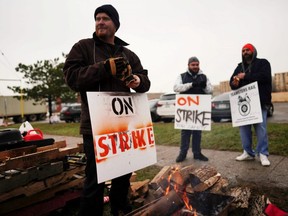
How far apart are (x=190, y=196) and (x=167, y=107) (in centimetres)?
1092

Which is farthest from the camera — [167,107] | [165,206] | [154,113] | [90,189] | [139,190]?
[154,113]

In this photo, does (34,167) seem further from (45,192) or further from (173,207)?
(173,207)

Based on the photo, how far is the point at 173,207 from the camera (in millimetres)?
2383

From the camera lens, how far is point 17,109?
3097 centimetres

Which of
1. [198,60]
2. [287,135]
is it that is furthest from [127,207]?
[287,135]

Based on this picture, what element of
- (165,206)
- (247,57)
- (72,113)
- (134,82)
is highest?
(247,57)

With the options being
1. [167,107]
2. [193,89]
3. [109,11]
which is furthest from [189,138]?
[167,107]

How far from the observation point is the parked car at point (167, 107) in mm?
13406

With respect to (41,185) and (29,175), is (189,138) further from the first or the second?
(29,175)

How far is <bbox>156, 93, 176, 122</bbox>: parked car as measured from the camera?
44.0 feet

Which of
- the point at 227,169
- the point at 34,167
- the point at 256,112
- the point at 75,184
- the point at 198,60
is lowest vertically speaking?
the point at 227,169

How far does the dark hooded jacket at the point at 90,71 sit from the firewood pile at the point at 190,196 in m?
1.03

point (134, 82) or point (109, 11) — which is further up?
point (109, 11)

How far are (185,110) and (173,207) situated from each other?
9.78 ft
